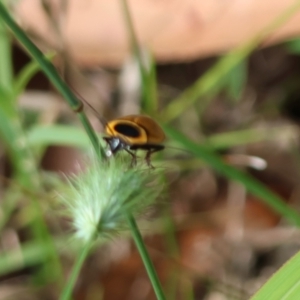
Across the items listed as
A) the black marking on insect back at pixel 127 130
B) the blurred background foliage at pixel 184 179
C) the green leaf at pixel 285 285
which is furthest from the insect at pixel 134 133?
the blurred background foliage at pixel 184 179

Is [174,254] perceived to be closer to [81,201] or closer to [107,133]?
[107,133]

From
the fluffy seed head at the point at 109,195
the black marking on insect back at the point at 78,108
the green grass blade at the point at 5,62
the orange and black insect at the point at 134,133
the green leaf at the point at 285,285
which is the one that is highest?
the green grass blade at the point at 5,62

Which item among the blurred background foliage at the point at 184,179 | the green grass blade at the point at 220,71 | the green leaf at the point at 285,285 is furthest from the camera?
the blurred background foliage at the point at 184,179

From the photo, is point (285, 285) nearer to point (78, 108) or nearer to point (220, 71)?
point (78, 108)

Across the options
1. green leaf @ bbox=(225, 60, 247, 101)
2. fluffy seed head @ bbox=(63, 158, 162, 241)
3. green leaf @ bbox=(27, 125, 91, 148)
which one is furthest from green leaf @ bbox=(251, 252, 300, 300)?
green leaf @ bbox=(225, 60, 247, 101)

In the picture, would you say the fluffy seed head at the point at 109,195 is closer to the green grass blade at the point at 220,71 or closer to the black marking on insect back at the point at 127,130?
the black marking on insect back at the point at 127,130

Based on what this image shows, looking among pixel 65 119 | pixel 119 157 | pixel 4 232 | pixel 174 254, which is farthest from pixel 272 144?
pixel 119 157
